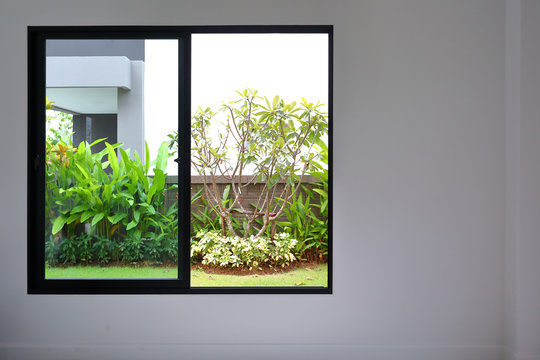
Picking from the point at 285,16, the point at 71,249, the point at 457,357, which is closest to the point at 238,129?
the point at 285,16

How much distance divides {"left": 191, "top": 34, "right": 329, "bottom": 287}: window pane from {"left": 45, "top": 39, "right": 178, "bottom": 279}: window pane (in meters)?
1.50

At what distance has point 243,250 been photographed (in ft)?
13.3

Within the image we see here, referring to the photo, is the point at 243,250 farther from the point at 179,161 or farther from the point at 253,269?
the point at 179,161

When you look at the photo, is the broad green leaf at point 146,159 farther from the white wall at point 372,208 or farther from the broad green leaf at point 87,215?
the white wall at point 372,208

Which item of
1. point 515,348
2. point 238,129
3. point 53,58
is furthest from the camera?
point 238,129

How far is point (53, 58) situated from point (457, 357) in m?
3.18

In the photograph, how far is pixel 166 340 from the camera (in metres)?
2.41

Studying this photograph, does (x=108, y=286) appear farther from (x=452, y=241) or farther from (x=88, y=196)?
(x=452, y=241)

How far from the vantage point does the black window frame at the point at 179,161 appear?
2.43m

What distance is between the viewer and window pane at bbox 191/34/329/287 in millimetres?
4090

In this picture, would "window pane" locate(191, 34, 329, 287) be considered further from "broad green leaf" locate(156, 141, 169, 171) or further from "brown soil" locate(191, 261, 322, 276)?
"broad green leaf" locate(156, 141, 169, 171)

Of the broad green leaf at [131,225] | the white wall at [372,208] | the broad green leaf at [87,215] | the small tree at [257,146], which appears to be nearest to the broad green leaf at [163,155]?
the broad green leaf at [131,225]

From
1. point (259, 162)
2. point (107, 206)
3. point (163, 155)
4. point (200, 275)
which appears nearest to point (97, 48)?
point (163, 155)

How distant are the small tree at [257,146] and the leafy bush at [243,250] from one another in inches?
5.0
